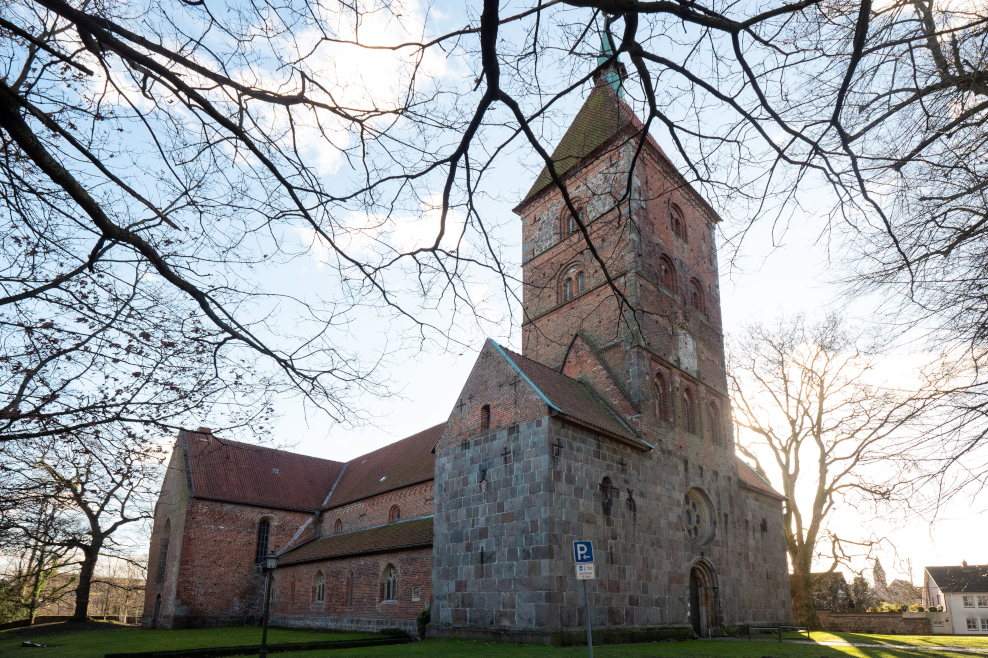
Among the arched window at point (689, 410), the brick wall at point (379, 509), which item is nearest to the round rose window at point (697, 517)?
the arched window at point (689, 410)

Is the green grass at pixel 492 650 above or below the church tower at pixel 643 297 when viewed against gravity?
below

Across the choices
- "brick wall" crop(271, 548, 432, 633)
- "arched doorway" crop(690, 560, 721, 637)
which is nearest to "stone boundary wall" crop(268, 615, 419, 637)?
"brick wall" crop(271, 548, 432, 633)

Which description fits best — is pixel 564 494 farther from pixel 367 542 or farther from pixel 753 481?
pixel 753 481

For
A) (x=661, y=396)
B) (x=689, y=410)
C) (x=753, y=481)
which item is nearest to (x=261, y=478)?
(x=661, y=396)

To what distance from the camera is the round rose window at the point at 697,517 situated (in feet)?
61.8

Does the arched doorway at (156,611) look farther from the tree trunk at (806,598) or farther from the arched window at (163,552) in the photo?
the tree trunk at (806,598)

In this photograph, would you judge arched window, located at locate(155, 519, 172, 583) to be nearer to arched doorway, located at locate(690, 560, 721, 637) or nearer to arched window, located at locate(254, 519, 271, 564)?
arched window, located at locate(254, 519, 271, 564)

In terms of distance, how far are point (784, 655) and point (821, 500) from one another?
15736 mm

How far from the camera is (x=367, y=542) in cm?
2314

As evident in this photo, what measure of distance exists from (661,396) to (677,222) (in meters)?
7.38

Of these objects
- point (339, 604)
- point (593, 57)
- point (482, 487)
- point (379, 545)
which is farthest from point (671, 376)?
point (593, 57)

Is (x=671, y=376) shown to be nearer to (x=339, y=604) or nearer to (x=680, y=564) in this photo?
(x=680, y=564)

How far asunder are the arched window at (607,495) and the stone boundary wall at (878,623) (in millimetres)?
18715

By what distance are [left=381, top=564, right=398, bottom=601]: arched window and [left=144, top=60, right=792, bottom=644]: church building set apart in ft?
0.28
